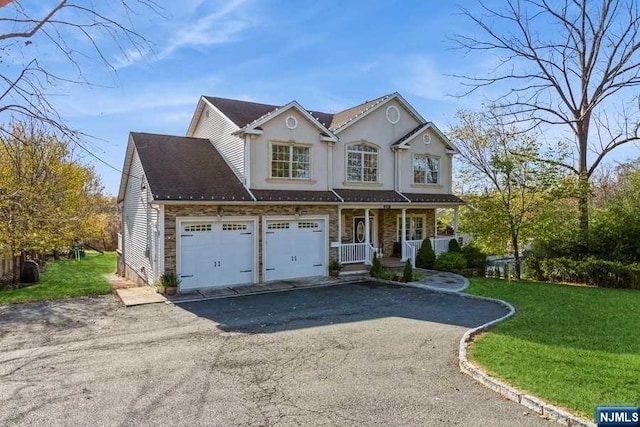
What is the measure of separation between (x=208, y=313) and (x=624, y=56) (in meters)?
22.7

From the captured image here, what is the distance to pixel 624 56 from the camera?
65.9ft

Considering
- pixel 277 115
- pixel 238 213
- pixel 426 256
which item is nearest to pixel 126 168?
pixel 238 213

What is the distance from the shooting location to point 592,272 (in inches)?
684

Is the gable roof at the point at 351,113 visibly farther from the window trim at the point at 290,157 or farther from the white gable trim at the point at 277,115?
the window trim at the point at 290,157

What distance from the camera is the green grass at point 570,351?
18.3 ft

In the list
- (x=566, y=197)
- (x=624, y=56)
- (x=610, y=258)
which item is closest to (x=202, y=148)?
Result: (x=566, y=197)

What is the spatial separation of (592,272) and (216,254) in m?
15.6

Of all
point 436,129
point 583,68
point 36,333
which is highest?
point 583,68

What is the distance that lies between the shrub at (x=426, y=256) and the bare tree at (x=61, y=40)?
53.1ft

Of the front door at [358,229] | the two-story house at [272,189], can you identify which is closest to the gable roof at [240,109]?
the two-story house at [272,189]

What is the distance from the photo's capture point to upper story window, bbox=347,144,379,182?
18859 mm

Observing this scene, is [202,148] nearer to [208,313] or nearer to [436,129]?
[208,313]

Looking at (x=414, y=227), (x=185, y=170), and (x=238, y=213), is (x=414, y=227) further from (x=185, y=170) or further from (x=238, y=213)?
(x=185, y=170)

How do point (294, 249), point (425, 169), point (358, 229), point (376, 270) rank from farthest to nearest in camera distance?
point (425, 169) → point (358, 229) → point (376, 270) → point (294, 249)
